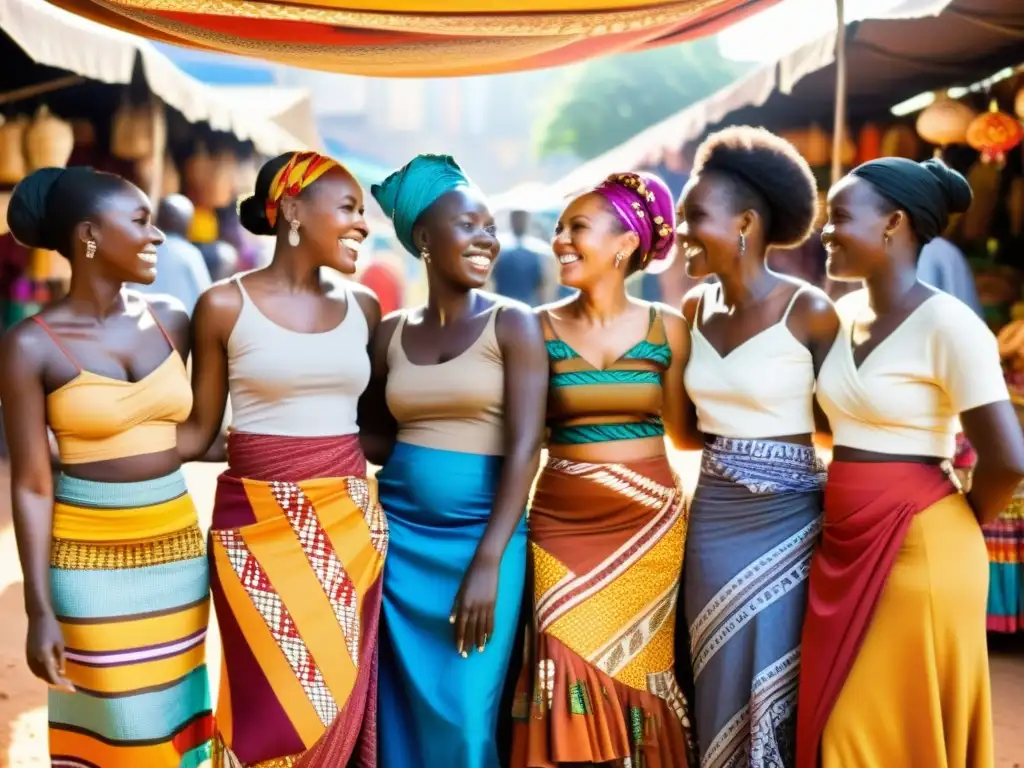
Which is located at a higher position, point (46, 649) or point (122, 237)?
point (122, 237)

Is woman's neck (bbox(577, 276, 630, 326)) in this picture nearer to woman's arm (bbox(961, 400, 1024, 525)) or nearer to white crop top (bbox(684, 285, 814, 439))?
white crop top (bbox(684, 285, 814, 439))

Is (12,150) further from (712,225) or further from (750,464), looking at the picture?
(750,464)

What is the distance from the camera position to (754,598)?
3033 millimetres

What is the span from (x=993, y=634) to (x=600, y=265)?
3777mm

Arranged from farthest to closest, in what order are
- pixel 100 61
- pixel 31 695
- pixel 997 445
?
pixel 100 61, pixel 31 695, pixel 997 445

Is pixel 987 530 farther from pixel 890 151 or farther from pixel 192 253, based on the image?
pixel 192 253

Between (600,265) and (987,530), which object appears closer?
(600,265)

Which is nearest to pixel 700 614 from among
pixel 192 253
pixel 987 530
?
pixel 987 530

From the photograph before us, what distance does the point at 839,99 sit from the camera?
495 centimetres

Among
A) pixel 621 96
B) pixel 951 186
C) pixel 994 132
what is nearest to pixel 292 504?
pixel 951 186

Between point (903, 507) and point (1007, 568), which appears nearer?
point (903, 507)

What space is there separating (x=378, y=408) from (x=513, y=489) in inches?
22.7

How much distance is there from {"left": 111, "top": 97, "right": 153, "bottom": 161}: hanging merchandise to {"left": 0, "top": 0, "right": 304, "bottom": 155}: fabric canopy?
0.54 metres

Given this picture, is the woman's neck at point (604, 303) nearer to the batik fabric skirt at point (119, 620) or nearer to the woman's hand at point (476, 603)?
the woman's hand at point (476, 603)
